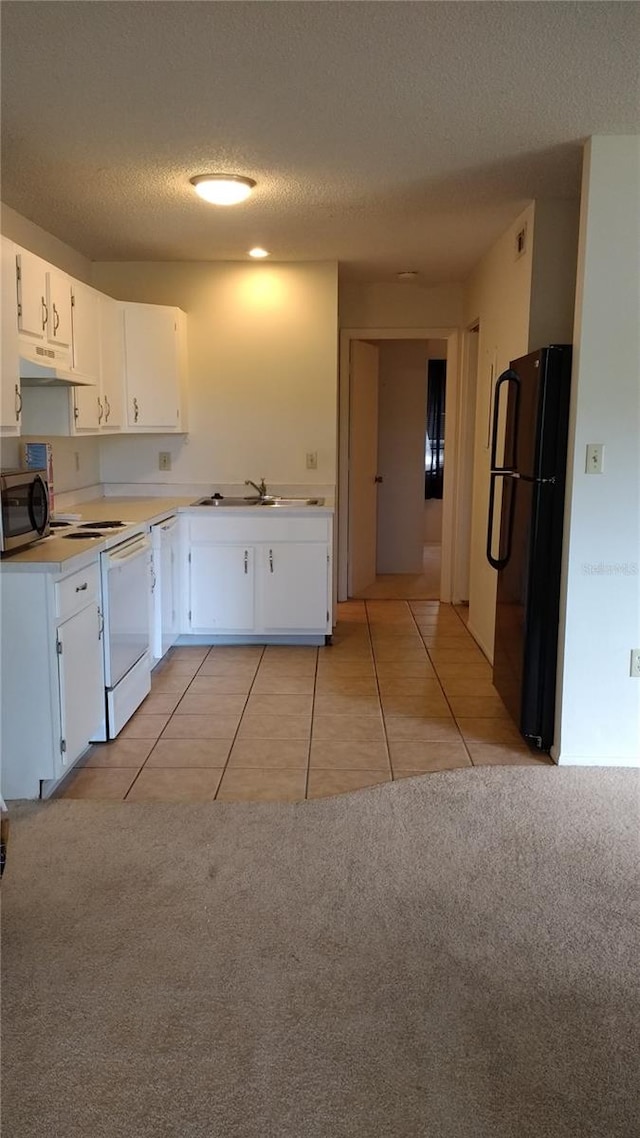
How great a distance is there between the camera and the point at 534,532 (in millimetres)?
3242

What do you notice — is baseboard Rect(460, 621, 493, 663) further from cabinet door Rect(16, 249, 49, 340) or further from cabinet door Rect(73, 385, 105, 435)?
cabinet door Rect(16, 249, 49, 340)

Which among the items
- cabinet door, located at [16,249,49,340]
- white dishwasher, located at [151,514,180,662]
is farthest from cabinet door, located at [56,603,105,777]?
cabinet door, located at [16,249,49,340]

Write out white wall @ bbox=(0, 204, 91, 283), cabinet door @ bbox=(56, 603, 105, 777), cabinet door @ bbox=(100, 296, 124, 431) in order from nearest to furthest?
cabinet door @ bbox=(56, 603, 105, 777)
white wall @ bbox=(0, 204, 91, 283)
cabinet door @ bbox=(100, 296, 124, 431)

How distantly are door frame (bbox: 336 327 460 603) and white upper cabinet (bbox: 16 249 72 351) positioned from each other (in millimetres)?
2568

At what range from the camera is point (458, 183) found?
3424mm

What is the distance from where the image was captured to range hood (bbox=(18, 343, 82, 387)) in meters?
3.31

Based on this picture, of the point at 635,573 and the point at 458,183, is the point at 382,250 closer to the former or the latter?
the point at 458,183

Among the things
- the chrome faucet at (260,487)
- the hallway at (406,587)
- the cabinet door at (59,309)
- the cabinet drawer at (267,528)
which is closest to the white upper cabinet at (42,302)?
the cabinet door at (59,309)

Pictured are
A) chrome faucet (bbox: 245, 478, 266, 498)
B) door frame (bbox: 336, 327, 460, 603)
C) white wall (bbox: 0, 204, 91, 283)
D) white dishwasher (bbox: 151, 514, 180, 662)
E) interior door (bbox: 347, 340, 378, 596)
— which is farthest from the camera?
interior door (bbox: 347, 340, 378, 596)

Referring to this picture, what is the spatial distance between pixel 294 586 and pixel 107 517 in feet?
4.08

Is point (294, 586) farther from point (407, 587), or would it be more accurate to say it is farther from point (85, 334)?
point (407, 587)

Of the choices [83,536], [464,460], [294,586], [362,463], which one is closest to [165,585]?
[294,586]

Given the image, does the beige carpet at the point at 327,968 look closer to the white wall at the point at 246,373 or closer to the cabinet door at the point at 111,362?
the cabinet door at the point at 111,362

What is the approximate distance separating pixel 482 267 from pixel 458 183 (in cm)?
169
